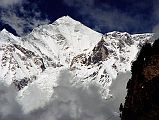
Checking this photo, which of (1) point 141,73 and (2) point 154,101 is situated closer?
(2) point 154,101

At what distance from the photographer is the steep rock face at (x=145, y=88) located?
77.0 m

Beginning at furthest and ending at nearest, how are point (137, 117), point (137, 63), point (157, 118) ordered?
point (137, 63)
point (137, 117)
point (157, 118)

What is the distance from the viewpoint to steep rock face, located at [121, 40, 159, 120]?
77.0 m

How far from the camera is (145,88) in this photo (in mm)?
80250

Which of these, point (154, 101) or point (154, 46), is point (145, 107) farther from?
point (154, 46)

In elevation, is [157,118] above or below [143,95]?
below

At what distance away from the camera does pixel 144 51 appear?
82.9 metres

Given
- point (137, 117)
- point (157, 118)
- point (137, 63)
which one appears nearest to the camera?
point (157, 118)

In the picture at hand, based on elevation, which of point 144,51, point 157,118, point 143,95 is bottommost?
point 157,118

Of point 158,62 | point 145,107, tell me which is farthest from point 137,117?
point 158,62

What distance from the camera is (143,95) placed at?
80.2 m

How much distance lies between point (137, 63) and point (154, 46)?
5173mm

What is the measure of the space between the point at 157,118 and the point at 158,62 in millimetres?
9007

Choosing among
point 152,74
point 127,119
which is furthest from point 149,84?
point 127,119
